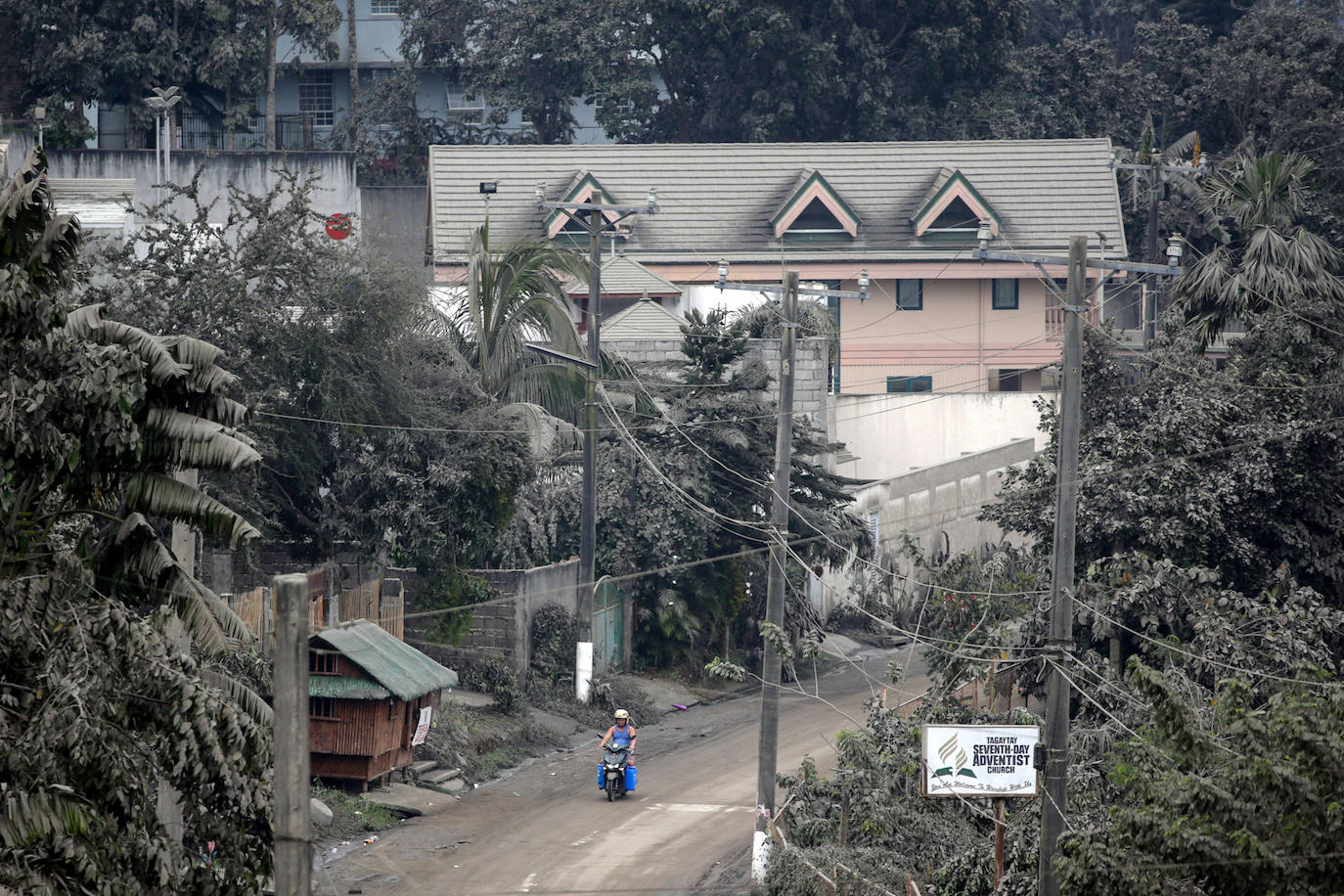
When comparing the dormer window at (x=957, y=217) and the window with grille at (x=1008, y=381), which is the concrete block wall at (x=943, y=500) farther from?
the dormer window at (x=957, y=217)

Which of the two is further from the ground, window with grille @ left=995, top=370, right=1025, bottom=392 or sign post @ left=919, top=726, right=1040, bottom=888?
window with grille @ left=995, top=370, right=1025, bottom=392

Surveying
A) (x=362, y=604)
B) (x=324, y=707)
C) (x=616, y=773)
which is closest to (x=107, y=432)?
(x=324, y=707)

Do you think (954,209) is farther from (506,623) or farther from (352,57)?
(506,623)

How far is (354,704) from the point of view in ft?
77.6

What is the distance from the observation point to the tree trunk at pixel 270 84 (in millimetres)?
54406

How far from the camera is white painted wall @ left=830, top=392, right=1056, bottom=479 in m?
47.1

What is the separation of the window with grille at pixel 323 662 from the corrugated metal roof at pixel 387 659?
159mm

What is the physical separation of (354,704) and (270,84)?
37.4 meters

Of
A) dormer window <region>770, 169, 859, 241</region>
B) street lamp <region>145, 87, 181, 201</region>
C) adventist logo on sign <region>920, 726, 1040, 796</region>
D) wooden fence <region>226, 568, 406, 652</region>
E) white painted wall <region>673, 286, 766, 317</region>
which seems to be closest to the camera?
adventist logo on sign <region>920, 726, 1040, 796</region>

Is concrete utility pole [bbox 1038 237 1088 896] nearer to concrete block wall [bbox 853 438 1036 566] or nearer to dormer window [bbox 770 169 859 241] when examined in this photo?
concrete block wall [bbox 853 438 1036 566]

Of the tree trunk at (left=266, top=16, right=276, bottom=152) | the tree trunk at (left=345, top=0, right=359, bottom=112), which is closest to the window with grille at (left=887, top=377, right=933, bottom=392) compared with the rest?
the tree trunk at (left=266, top=16, right=276, bottom=152)

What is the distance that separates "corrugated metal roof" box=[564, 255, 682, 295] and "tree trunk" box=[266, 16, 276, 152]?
13.6 metres

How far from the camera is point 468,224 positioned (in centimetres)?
5012

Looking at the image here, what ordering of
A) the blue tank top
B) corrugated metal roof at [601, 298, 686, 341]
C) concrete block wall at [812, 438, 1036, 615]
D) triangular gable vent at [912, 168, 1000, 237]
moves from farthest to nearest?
triangular gable vent at [912, 168, 1000, 237] < concrete block wall at [812, 438, 1036, 615] < corrugated metal roof at [601, 298, 686, 341] < the blue tank top
